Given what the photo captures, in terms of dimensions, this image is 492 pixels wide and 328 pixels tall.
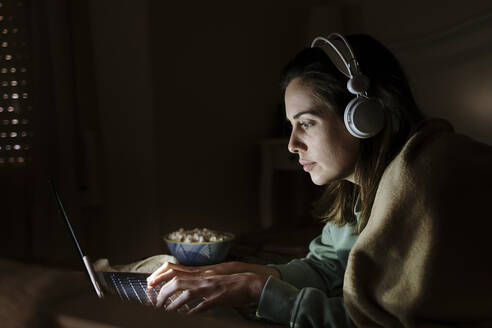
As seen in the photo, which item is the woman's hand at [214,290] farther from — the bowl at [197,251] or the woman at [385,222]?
the bowl at [197,251]

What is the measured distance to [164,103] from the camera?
2.12 meters

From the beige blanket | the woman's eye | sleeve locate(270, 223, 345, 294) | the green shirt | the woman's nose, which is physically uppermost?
the woman's eye

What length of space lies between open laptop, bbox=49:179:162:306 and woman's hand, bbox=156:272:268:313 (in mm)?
34

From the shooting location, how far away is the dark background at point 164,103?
1677 mm

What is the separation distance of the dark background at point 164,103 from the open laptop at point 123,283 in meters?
0.88

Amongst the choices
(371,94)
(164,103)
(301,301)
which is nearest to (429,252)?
(301,301)

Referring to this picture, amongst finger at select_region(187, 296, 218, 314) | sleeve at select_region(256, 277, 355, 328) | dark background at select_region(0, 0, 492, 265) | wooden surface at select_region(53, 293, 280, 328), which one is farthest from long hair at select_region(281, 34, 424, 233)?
dark background at select_region(0, 0, 492, 265)

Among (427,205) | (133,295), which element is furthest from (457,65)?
(133,295)

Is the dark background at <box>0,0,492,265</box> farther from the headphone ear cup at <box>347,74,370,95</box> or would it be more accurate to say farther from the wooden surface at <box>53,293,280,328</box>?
the wooden surface at <box>53,293,280,328</box>

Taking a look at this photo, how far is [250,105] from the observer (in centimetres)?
276

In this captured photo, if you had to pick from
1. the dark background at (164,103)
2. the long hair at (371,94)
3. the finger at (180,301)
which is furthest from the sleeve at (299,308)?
the dark background at (164,103)

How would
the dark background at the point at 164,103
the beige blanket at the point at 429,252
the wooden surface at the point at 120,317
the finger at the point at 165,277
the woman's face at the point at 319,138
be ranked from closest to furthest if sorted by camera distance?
the wooden surface at the point at 120,317, the beige blanket at the point at 429,252, the finger at the point at 165,277, the woman's face at the point at 319,138, the dark background at the point at 164,103

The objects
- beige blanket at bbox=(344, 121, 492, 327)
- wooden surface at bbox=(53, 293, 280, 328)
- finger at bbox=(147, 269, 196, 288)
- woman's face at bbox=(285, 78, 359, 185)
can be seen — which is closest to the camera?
wooden surface at bbox=(53, 293, 280, 328)

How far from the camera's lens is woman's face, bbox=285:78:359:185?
0.82m
